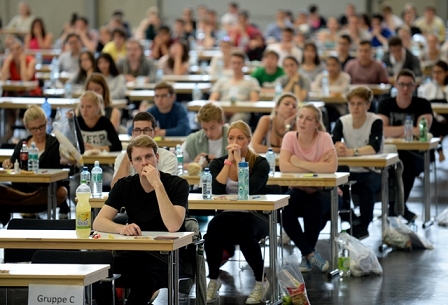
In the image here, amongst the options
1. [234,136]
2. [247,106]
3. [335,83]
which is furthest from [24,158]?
[335,83]

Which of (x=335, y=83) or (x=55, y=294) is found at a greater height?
(x=335, y=83)

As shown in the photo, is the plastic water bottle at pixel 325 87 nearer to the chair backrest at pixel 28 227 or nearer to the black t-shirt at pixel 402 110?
the black t-shirt at pixel 402 110

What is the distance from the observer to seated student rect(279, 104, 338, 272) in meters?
7.66

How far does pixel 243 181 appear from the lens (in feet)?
22.1

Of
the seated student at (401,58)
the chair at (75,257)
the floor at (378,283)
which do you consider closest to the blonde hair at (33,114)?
the floor at (378,283)

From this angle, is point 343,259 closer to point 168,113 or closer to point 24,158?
point 24,158

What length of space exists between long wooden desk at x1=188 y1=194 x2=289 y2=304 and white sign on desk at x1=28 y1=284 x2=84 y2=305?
6.06 ft

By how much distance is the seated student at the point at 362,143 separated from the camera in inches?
332

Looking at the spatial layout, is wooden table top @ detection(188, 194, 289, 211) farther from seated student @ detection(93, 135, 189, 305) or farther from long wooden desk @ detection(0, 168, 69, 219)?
long wooden desk @ detection(0, 168, 69, 219)

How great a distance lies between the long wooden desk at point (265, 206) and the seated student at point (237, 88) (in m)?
5.62

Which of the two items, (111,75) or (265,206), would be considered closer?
(265,206)

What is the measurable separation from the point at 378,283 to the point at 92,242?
2.43 meters

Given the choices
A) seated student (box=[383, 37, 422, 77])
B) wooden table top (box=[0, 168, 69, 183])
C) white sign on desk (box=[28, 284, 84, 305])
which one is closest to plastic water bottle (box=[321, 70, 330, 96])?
seated student (box=[383, 37, 422, 77])

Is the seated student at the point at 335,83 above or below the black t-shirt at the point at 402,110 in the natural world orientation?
above
